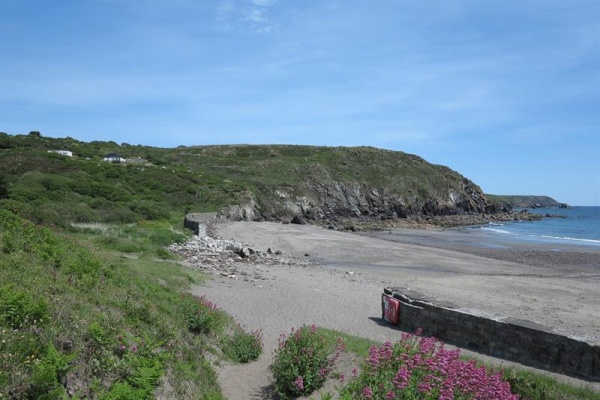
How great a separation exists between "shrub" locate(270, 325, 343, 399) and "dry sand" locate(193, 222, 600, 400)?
0.53 meters

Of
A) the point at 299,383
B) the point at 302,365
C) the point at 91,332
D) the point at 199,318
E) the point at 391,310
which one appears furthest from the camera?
the point at 391,310

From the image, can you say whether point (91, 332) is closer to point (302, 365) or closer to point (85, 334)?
point (85, 334)

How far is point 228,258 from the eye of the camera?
2600 centimetres

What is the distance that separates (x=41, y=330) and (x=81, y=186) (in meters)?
40.3

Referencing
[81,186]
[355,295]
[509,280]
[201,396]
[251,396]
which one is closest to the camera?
[201,396]

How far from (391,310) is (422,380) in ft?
28.4

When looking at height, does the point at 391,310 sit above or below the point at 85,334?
below

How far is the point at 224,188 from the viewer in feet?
204

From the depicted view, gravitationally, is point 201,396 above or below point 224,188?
below

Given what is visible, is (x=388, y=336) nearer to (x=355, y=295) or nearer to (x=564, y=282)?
(x=355, y=295)

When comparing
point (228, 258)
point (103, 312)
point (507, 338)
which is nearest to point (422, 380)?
point (103, 312)

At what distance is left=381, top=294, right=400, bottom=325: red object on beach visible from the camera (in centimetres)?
1483

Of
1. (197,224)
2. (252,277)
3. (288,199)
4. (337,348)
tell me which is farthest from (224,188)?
(337,348)

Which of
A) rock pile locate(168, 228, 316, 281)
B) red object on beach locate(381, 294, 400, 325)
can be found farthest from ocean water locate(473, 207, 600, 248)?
red object on beach locate(381, 294, 400, 325)
